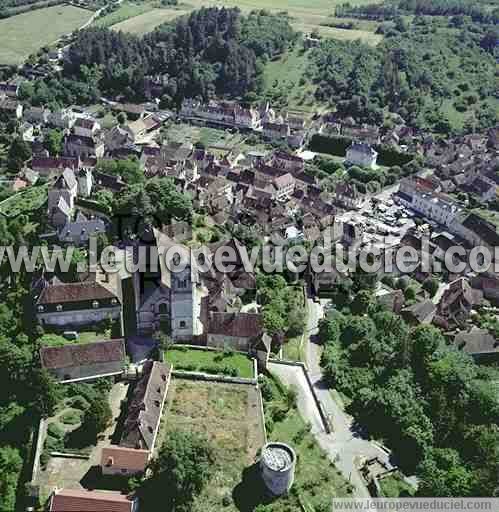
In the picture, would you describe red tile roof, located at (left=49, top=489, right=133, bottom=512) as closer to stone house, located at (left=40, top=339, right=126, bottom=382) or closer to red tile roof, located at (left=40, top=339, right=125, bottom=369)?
stone house, located at (left=40, top=339, right=126, bottom=382)

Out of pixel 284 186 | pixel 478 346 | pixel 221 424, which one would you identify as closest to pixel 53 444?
pixel 221 424

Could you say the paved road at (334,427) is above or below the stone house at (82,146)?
below

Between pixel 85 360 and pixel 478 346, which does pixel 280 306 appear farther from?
pixel 478 346

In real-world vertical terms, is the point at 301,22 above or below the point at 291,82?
above

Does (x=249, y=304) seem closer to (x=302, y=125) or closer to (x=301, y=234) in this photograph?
(x=301, y=234)

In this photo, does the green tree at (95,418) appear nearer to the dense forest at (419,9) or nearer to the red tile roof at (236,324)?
the red tile roof at (236,324)

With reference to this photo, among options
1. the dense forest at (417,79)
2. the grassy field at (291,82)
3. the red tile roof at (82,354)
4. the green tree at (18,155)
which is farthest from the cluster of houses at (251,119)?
the red tile roof at (82,354)
